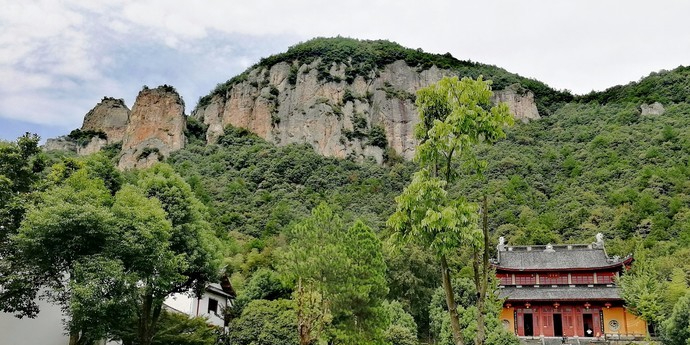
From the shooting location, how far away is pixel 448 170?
931 cm

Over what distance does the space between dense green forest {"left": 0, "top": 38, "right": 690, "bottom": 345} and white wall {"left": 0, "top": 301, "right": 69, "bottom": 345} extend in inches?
86.4

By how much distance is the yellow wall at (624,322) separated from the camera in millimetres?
39156

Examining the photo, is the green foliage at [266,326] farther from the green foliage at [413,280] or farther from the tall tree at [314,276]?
the green foliage at [413,280]

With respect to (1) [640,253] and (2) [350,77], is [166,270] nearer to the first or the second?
(1) [640,253]

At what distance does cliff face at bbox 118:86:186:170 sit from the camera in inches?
3497

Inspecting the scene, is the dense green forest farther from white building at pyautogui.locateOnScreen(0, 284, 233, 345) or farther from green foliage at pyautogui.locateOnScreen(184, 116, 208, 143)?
white building at pyautogui.locateOnScreen(0, 284, 233, 345)

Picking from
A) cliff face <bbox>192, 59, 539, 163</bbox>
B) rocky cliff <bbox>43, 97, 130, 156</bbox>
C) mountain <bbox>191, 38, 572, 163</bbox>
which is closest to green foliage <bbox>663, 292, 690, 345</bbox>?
cliff face <bbox>192, 59, 539, 163</bbox>

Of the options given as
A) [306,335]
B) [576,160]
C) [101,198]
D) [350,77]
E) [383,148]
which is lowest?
[306,335]

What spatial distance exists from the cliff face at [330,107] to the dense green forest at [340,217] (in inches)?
121

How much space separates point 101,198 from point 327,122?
78.0 m

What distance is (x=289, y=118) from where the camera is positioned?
3967 inches

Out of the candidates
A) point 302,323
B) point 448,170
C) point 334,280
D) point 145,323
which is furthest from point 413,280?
point 448,170

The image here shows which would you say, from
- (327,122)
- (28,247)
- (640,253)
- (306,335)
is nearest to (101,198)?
(28,247)

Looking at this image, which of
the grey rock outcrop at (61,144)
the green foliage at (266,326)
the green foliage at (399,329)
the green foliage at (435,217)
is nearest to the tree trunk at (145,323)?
the green foliage at (266,326)
